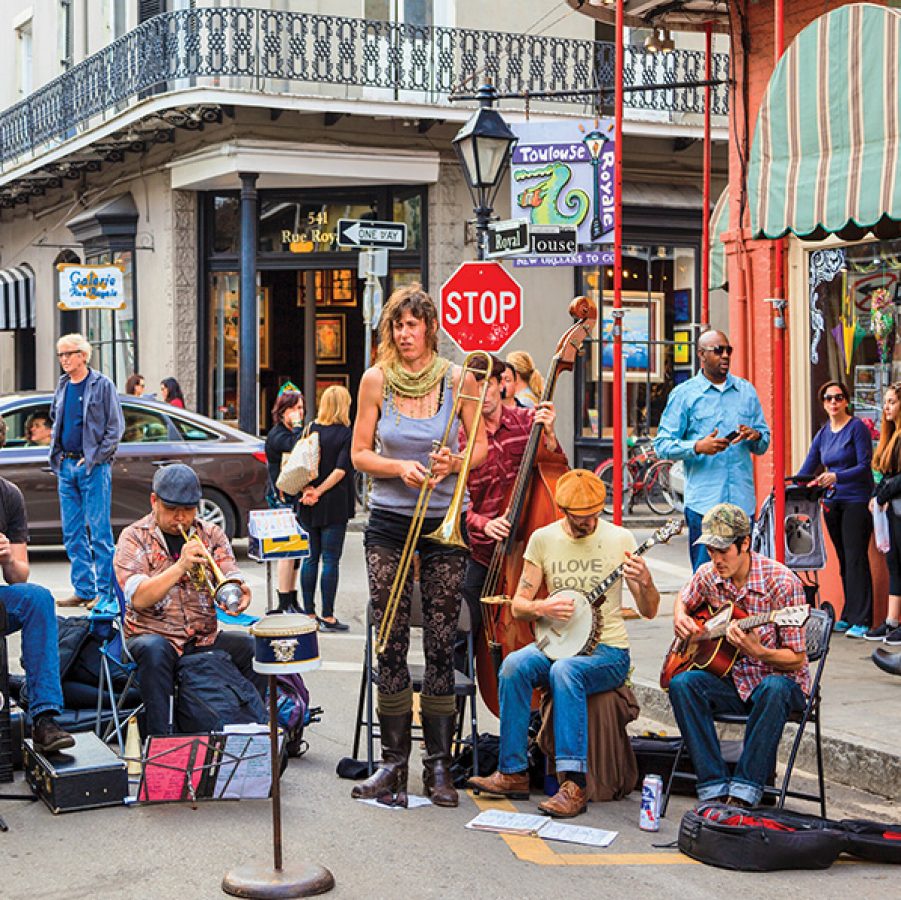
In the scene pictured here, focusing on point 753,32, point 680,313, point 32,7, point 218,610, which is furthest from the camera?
point 32,7

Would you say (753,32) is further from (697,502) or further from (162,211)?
(162,211)

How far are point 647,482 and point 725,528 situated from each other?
43.7 ft

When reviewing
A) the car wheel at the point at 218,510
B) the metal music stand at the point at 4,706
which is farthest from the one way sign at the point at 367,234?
the metal music stand at the point at 4,706

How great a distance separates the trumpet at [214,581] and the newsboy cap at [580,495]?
1.50 meters

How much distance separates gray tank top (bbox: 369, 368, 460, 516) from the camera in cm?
663

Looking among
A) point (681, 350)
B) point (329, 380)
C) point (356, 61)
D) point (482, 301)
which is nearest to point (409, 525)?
point (482, 301)

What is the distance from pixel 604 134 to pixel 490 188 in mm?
5118

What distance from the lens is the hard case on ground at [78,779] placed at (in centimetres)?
640

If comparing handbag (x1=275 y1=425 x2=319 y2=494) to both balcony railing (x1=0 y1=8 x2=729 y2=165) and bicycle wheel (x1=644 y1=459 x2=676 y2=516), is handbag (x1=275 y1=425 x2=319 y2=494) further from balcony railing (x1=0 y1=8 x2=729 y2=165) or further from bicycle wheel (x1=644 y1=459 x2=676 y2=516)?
balcony railing (x1=0 y1=8 x2=729 y2=165)

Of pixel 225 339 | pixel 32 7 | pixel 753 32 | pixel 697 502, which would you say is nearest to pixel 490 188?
pixel 753 32

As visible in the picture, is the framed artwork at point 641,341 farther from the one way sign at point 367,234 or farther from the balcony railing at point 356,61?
the one way sign at point 367,234

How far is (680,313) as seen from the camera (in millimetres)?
22328

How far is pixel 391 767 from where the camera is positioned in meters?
6.68

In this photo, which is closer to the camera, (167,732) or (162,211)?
(167,732)
